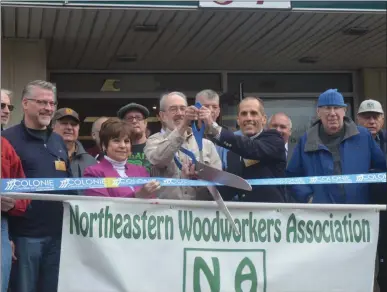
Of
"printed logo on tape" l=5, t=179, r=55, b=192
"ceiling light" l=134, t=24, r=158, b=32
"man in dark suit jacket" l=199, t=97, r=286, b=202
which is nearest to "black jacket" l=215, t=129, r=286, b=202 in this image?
"man in dark suit jacket" l=199, t=97, r=286, b=202

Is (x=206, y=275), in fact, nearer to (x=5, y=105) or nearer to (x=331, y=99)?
(x=331, y=99)

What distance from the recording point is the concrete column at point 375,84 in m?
10.8

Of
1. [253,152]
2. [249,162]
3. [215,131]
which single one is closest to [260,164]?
[249,162]

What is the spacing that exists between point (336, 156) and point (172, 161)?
118 cm

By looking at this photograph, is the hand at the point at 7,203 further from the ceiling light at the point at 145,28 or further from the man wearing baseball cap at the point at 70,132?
the ceiling light at the point at 145,28

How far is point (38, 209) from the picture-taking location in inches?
171

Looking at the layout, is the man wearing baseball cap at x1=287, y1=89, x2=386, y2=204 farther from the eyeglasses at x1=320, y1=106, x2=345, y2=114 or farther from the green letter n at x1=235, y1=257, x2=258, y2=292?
the green letter n at x1=235, y1=257, x2=258, y2=292

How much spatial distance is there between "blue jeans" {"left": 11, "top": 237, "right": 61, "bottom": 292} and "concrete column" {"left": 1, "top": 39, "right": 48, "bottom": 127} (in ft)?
16.0

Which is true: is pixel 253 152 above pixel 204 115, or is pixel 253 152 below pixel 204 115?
below

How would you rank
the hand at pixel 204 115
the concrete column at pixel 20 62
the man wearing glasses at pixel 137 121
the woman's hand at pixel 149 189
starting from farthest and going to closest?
the concrete column at pixel 20 62, the man wearing glasses at pixel 137 121, the hand at pixel 204 115, the woman's hand at pixel 149 189

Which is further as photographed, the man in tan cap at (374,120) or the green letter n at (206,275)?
the man in tan cap at (374,120)

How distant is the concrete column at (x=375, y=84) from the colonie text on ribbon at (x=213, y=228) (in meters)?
6.80

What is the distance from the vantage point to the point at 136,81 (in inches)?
417

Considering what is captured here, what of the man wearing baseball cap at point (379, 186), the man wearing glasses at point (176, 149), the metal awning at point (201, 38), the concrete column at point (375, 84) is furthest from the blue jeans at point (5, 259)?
the concrete column at point (375, 84)
